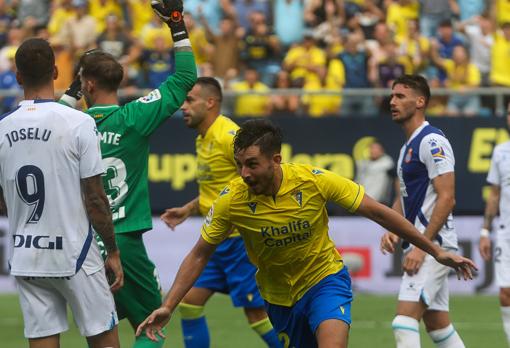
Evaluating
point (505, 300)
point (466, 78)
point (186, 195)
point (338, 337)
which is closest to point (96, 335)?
point (338, 337)

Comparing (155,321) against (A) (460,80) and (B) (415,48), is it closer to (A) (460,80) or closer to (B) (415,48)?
(A) (460,80)

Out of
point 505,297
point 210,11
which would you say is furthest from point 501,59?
point 505,297

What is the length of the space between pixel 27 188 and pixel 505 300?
5.22m

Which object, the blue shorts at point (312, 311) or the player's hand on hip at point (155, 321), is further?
the blue shorts at point (312, 311)

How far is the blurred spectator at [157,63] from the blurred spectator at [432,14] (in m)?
4.41

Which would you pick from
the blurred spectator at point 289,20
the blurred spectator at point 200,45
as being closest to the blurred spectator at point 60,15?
the blurred spectator at point 200,45

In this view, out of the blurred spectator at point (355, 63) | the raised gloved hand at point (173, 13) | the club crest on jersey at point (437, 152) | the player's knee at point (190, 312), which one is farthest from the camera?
the blurred spectator at point (355, 63)

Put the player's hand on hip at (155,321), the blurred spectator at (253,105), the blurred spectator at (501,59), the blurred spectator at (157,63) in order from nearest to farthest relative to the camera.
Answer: the player's hand on hip at (155,321)
the blurred spectator at (253,105)
the blurred spectator at (501,59)
the blurred spectator at (157,63)

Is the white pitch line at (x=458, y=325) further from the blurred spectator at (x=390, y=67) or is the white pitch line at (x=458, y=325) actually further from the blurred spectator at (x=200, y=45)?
the blurred spectator at (x=200, y=45)

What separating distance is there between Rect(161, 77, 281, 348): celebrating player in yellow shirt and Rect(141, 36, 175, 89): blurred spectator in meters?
8.28

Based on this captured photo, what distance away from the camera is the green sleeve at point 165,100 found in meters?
7.64

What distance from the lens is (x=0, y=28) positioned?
20641 millimetres

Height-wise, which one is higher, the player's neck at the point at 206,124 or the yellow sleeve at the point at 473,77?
the player's neck at the point at 206,124

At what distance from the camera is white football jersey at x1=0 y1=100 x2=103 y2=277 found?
6.68 m
